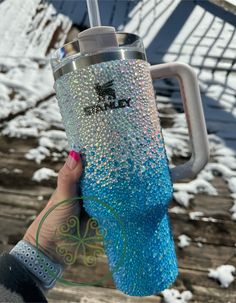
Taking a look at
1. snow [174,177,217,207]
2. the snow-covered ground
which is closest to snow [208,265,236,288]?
the snow-covered ground

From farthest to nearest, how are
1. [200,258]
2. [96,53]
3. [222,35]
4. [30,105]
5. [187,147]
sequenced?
[222,35]
[30,105]
[187,147]
[200,258]
[96,53]

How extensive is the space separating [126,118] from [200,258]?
1043mm

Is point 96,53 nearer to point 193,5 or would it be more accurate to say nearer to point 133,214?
point 133,214

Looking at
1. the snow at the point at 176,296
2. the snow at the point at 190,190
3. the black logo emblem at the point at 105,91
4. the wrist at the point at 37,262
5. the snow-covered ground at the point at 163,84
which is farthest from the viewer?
the snow-covered ground at the point at 163,84

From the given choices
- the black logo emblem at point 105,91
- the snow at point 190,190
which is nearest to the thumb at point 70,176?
the black logo emblem at point 105,91

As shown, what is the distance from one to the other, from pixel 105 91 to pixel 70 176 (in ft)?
0.57

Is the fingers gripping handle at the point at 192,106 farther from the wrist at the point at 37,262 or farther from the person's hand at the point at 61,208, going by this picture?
the wrist at the point at 37,262

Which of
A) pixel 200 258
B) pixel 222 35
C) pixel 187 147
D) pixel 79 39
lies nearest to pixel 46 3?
pixel 222 35

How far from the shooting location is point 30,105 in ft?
7.73

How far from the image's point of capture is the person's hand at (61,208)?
0.78 m

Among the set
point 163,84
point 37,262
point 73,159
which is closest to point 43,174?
point 163,84

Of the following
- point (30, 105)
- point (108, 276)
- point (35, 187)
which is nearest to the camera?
point (108, 276)

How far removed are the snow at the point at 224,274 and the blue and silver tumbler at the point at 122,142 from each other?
A: 2.66 ft

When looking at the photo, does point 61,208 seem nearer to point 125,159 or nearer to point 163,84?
point 125,159
